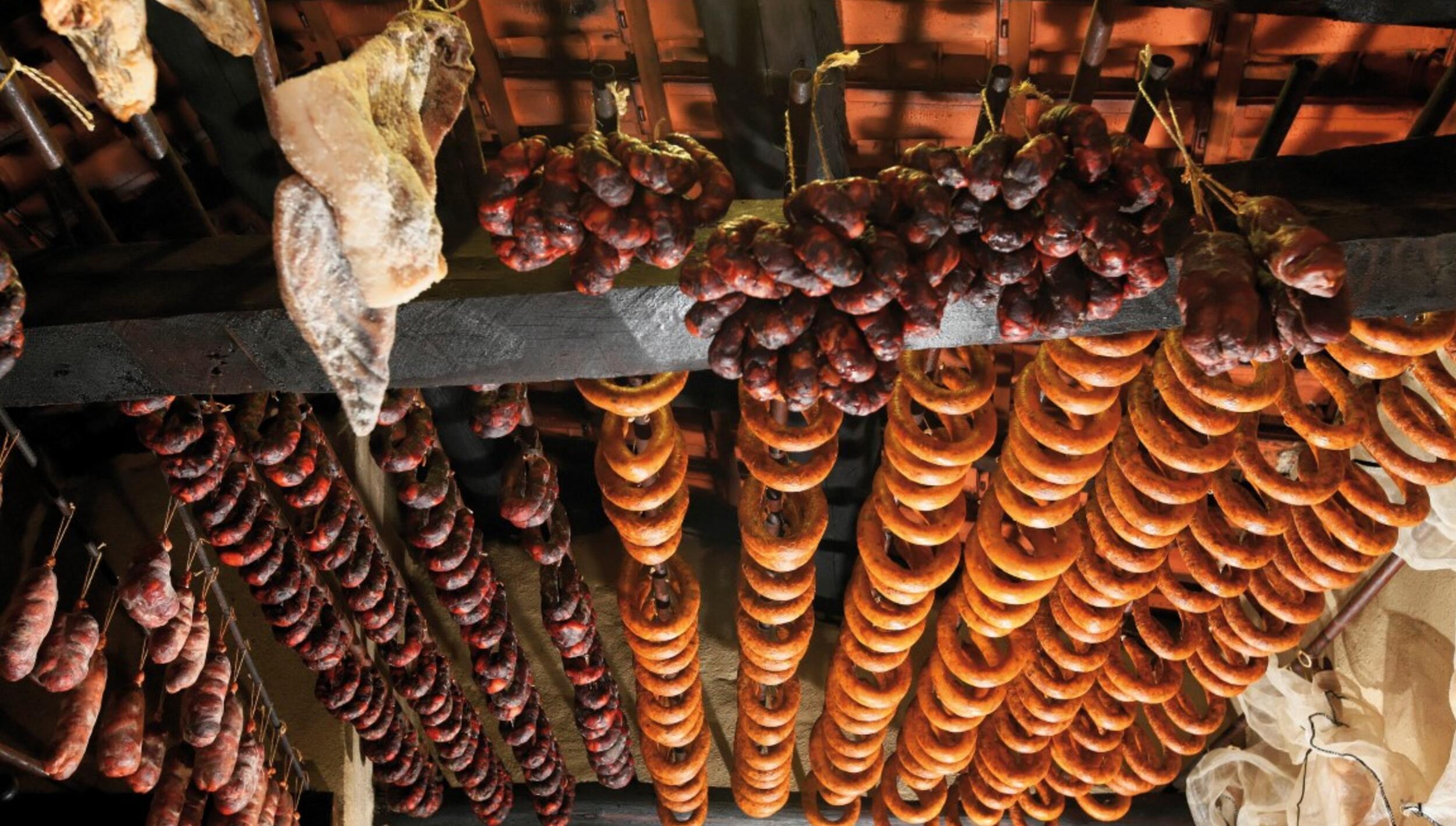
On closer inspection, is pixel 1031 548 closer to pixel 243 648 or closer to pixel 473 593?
pixel 473 593

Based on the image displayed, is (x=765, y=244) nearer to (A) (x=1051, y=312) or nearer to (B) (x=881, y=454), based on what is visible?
(A) (x=1051, y=312)

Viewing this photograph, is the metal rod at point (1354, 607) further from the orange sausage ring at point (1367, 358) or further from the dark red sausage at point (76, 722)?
the dark red sausage at point (76, 722)

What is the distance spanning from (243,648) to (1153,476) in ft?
10.9

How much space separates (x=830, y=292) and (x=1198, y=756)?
14.3 feet

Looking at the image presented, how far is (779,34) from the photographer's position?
115 inches

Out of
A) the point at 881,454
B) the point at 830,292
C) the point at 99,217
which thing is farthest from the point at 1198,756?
the point at 99,217

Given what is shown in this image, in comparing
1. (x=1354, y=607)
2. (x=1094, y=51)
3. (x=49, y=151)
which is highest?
(x=49, y=151)

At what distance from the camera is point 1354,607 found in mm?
4527

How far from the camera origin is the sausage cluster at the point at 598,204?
2.33m

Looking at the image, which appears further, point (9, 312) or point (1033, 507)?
point (1033, 507)

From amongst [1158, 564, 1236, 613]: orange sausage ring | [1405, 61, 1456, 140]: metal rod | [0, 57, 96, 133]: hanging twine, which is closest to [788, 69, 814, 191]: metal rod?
[0, 57, 96, 133]: hanging twine

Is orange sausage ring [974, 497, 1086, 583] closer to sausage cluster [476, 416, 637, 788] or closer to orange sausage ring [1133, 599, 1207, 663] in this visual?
orange sausage ring [1133, 599, 1207, 663]

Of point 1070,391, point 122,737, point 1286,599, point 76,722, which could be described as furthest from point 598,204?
point 1286,599

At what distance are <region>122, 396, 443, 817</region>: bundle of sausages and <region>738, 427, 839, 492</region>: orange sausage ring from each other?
130 cm
